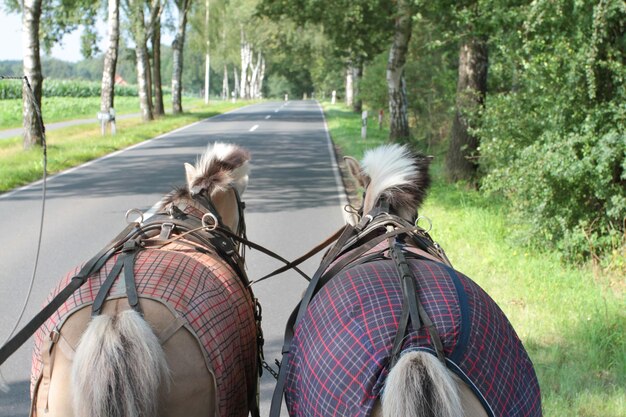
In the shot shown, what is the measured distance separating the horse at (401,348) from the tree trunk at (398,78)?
1703 cm

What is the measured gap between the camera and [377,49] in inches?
887

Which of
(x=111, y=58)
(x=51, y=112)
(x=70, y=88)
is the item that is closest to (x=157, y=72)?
(x=111, y=58)

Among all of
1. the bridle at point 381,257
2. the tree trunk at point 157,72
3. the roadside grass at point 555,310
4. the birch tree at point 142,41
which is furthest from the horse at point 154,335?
the tree trunk at point 157,72

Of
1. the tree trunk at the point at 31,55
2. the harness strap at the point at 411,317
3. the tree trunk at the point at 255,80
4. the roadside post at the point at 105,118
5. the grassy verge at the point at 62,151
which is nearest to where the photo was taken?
the harness strap at the point at 411,317

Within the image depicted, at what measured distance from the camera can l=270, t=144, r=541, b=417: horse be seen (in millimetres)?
2172

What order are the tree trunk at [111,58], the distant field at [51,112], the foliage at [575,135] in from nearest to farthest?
the foliage at [575,135] < the tree trunk at [111,58] < the distant field at [51,112]

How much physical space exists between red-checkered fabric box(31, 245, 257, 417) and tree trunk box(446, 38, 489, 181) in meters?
10.0

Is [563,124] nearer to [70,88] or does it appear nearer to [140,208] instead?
[140,208]

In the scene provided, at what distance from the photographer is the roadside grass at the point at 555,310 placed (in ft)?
14.9

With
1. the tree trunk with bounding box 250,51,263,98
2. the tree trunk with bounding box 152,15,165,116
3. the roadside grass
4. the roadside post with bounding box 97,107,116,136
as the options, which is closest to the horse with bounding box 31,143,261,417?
the roadside grass

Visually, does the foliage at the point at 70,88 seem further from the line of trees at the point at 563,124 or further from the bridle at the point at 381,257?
the bridle at the point at 381,257

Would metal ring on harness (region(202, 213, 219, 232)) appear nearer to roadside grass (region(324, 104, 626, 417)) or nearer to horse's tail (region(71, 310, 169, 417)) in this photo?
horse's tail (region(71, 310, 169, 417))

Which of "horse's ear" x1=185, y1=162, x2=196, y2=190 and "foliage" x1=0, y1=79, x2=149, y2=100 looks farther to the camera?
"foliage" x1=0, y1=79, x2=149, y2=100

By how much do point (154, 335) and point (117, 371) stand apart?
0.58ft
